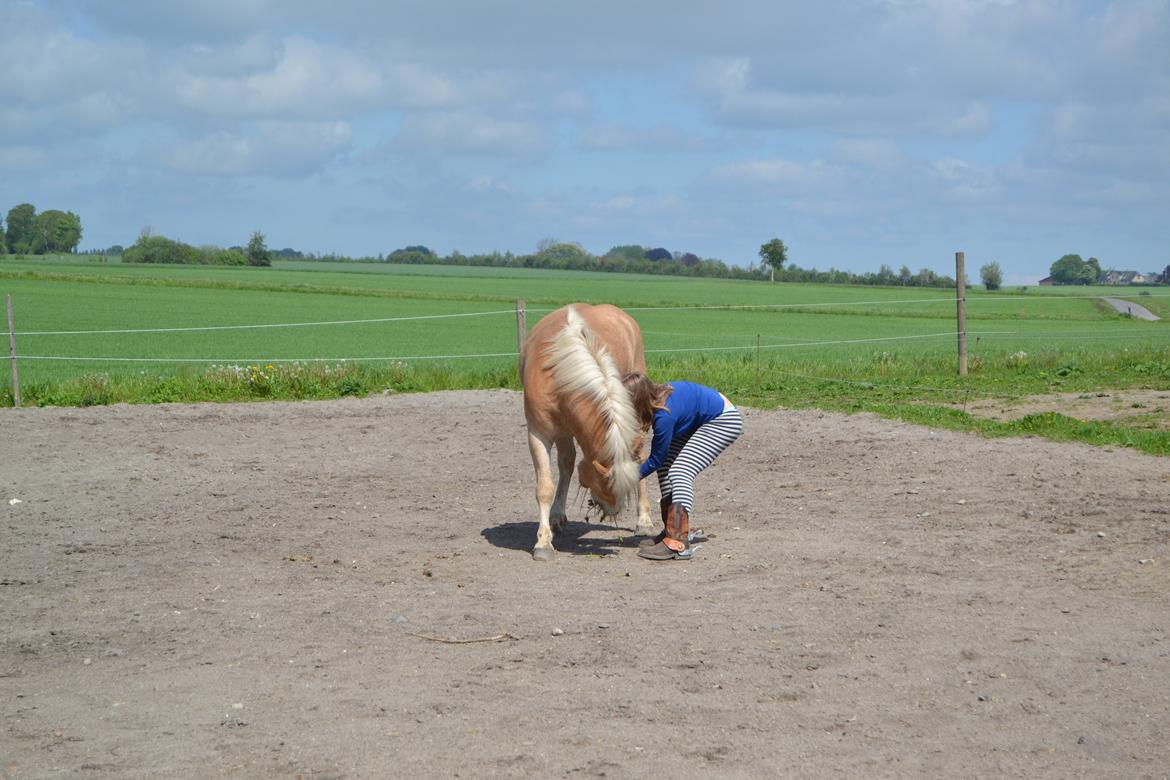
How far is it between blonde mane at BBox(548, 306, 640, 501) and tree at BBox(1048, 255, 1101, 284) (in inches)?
3287

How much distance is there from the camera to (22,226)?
87.9m

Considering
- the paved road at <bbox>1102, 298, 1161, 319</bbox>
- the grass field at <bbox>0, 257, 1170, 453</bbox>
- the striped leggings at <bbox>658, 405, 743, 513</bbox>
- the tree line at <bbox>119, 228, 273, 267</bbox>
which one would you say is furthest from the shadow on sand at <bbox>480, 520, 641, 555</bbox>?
the tree line at <bbox>119, 228, 273, 267</bbox>

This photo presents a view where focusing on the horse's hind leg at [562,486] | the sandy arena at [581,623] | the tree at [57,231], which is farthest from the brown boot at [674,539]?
the tree at [57,231]

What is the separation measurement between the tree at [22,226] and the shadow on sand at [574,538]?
3402 inches

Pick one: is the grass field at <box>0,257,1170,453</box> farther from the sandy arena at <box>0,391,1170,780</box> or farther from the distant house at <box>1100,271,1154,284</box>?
the distant house at <box>1100,271,1154,284</box>

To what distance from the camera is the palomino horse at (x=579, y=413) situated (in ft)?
21.8

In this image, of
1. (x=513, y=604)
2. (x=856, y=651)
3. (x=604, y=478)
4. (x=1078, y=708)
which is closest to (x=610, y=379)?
(x=604, y=478)

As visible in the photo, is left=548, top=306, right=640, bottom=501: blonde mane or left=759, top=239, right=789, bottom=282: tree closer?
left=548, top=306, right=640, bottom=501: blonde mane

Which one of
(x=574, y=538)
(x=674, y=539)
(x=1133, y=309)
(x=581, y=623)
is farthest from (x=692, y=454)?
(x=1133, y=309)

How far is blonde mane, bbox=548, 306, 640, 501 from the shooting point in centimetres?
660

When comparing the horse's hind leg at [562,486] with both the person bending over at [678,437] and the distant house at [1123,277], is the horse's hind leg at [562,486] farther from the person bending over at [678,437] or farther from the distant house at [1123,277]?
the distant house at [1123,277]

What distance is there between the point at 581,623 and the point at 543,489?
183cm

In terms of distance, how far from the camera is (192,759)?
13.5 ft

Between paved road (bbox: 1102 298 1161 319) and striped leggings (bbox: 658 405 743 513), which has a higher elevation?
paved road (bbox: 1102 298 1161 319)
